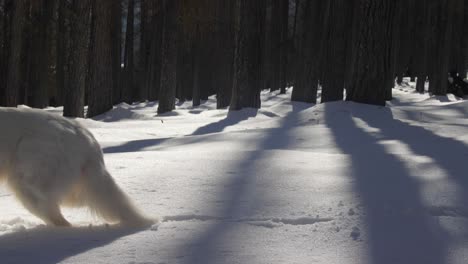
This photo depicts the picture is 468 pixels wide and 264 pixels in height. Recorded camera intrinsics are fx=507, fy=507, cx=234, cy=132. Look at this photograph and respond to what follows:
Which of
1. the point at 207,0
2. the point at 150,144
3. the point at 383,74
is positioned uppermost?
the point at 207,0

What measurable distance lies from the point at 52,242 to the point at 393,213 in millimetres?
2006

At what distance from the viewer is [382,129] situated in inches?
284

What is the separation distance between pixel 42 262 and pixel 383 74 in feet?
26.5

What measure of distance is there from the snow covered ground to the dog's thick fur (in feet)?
0.42

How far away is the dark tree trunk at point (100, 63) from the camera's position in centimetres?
1332

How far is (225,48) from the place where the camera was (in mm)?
21797

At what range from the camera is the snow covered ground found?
8.32 feet

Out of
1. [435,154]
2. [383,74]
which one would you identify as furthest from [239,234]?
[383,74]

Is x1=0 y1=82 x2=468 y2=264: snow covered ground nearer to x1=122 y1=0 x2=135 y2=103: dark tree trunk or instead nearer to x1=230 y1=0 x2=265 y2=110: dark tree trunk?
x1=230 y1=0 x2=265 y2=110: dark tree trunk

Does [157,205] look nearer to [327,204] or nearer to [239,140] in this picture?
[327,204]

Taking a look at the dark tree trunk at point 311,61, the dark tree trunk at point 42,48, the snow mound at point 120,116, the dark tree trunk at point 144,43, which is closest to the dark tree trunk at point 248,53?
the snow mound at point 120,116

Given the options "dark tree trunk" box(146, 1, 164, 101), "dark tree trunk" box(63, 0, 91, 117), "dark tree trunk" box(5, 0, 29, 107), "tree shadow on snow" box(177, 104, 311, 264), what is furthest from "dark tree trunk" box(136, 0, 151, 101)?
"tree shadow on snow" box(177, 104, 311, 264)

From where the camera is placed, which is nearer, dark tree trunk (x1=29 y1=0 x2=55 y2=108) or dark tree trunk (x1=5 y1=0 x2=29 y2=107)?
dark tree trunk (x1=5 y1=0 x2=29 y2=107)

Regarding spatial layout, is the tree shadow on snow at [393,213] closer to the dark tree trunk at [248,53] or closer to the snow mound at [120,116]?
the dark tree trunk at [248,53]
